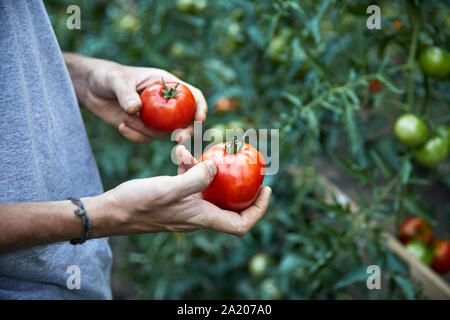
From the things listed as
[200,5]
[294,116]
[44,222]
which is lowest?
[44,222]

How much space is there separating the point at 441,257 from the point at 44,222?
2021 mm

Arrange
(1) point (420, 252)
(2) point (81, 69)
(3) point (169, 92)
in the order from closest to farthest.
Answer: (3) point (169, 92), (2) point (81, 69), (1) point (420, 252)

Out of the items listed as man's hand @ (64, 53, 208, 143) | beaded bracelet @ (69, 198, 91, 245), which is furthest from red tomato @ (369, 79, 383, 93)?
beaded bracelet @ (69, 198, 91, 245)

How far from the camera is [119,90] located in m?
1.30

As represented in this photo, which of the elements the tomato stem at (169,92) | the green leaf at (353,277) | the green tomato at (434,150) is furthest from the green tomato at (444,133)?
the tomato stem at (169,92)

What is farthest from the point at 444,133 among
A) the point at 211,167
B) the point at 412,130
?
the point at 211,167

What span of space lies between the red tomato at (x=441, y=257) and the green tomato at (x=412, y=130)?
27.9 inches

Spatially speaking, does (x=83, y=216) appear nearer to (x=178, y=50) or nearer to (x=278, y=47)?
(x=278, y=47)

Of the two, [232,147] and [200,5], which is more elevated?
[200,5]

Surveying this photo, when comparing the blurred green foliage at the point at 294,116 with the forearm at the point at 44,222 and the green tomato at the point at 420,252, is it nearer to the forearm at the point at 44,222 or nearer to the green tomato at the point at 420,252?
the green tomato at the point at 420,252

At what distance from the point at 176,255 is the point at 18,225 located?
1339 millimetres
